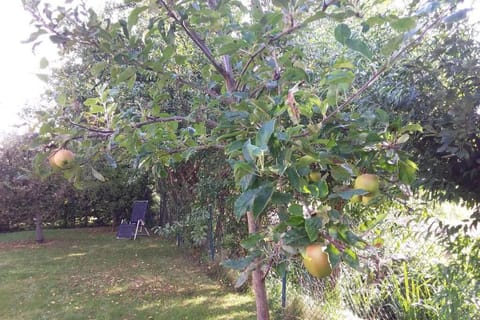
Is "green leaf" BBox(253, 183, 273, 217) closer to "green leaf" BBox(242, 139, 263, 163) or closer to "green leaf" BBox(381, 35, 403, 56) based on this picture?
"green leaf" BBox(242, 139, 263, 163)

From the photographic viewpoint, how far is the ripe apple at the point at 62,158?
1.27m

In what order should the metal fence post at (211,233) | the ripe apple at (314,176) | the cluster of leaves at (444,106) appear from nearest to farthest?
the ripe apple at (314,176)
the cluster of leaves at (444,106)
the metal fence post at (211,233)

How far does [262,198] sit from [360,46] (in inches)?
15.9

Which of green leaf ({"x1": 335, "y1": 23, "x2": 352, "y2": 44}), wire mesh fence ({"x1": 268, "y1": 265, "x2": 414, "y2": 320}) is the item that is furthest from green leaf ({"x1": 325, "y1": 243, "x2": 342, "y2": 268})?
wire mesh fence ({"x1": 268, "y1": 265, "x2": 414, "y2": 320})

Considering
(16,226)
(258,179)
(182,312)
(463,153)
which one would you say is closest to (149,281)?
(182,312)

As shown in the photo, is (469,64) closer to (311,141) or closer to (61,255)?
(311,141)

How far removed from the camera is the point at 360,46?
33.7 inches

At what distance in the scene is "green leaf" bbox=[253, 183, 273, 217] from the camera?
0.77 meters

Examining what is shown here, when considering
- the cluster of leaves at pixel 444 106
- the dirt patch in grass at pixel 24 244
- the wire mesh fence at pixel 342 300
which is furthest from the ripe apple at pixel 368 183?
the dirt patch in grass at pixel 24 244

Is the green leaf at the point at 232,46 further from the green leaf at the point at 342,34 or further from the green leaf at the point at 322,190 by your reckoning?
the green leaf at the point at 322,190

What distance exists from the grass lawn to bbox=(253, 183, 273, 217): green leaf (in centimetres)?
329

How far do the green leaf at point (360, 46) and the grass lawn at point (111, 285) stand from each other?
3383 mm

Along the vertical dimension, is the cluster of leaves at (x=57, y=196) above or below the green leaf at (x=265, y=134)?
above

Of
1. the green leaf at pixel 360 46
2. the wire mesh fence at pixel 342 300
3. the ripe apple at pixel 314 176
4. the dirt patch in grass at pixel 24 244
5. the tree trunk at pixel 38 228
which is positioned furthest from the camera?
the tree trunk at pixel 38 228
